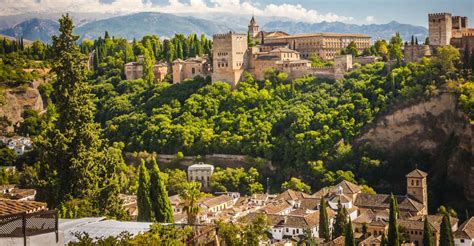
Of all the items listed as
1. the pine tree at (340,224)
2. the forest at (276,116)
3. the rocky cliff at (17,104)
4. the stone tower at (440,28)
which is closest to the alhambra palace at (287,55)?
the stone tower at (440,28)

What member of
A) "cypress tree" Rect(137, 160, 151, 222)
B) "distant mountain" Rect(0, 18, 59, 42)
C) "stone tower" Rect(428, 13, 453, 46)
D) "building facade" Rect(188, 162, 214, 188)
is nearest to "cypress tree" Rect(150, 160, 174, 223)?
"cypress tree" Rect(137, 160, 151, 222)

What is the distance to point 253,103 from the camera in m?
54.0

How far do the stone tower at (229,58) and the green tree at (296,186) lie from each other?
49.1ft

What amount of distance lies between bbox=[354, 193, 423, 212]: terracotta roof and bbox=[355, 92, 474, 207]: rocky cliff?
5076 mm

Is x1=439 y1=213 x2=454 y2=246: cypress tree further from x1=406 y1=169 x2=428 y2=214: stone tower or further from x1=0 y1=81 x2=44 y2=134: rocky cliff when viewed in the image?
x1=0 y1=81 x2=44 y2=134: rocky cliff

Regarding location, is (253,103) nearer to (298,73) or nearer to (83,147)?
(298,73)

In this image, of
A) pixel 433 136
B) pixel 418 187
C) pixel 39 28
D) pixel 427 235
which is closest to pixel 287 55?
pixel 433 136

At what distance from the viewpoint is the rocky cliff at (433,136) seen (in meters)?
41.3

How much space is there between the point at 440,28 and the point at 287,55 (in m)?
13.7

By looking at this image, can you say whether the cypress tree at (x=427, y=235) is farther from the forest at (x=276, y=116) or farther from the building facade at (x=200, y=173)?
the building facade at (x=200, y=173)

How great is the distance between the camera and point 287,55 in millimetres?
58062

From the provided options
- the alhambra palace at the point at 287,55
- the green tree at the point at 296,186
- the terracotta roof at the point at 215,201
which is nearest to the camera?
the terracotta roof at the point at 215,201

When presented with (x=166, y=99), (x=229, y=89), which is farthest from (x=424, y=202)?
(x=166, y=99)

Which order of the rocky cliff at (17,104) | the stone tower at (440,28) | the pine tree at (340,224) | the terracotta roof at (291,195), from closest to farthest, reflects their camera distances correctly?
the pine tree at (340,224)
the terracotta roof at (291,195)
the stone tower at (440,28)
the rocky cliff at (17,104)
